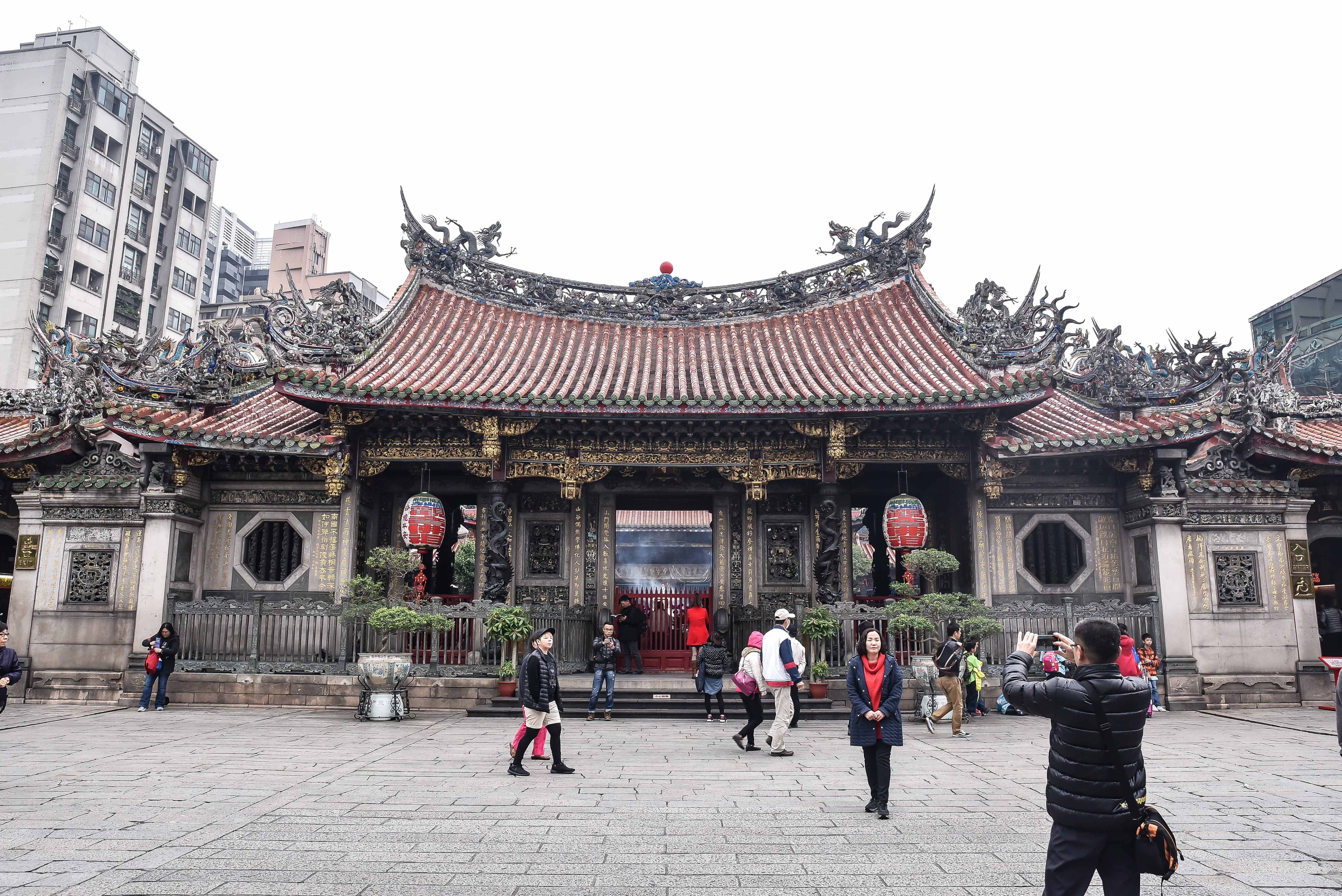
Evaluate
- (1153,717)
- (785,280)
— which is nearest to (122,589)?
(785,280)

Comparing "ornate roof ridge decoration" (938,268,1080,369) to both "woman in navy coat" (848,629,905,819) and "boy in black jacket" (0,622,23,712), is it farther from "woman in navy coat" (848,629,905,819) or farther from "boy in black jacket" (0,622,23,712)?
"boy in black jacket" (0,622,23,712)

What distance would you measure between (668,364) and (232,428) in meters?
7.89

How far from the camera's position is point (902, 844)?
19.1ft

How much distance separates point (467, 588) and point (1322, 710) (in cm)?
2597

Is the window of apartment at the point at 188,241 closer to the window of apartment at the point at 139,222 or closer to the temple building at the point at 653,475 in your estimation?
the window of apartment at the point at 139,222

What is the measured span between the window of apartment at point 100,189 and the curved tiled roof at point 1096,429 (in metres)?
42.0

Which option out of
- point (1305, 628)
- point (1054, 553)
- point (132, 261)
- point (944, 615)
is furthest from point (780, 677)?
→ point (132, 261)

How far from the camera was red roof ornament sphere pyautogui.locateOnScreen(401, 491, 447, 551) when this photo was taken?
13.9 metres

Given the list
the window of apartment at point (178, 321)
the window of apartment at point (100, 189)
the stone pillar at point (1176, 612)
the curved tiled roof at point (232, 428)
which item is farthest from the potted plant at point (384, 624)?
the window of apartment at point (178, 321)

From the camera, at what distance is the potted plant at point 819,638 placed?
13.3 m

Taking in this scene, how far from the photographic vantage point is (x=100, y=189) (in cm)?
4009

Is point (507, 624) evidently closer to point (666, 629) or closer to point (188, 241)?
point (666, 629)

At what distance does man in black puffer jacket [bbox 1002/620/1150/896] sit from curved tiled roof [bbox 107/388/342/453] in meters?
13.1

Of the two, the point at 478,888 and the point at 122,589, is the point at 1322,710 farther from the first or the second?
Answer: the point at 122,589
